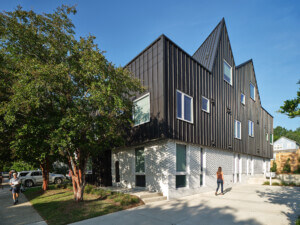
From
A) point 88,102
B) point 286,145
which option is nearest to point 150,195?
point 88,102

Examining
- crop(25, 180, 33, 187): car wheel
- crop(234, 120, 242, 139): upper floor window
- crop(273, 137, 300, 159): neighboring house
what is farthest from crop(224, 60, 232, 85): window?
crop(273, 137, 300, 159): neighboring house

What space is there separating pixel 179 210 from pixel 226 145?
8.82m

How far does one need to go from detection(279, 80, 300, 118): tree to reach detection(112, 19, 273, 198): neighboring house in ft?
19.3

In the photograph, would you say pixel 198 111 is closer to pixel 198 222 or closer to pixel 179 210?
pixel 179 210

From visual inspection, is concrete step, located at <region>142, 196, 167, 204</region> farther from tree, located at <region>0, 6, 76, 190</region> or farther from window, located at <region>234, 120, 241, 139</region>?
window, located at <region>234, 120, 241, 139</region>

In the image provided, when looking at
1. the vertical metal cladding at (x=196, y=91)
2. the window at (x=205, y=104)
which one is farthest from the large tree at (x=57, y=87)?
the window at (x=205, y=104)

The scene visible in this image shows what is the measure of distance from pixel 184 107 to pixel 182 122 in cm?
95

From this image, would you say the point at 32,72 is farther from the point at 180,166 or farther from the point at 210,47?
the point at 210,47

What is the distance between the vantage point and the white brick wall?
33.0ft

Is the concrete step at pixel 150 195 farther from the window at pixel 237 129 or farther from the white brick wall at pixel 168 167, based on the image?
the window at pixel 237 129

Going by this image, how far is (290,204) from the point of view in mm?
8570

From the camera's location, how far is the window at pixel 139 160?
1170 cm

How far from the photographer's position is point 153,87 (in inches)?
431

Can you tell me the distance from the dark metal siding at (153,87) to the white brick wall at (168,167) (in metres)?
0.73
